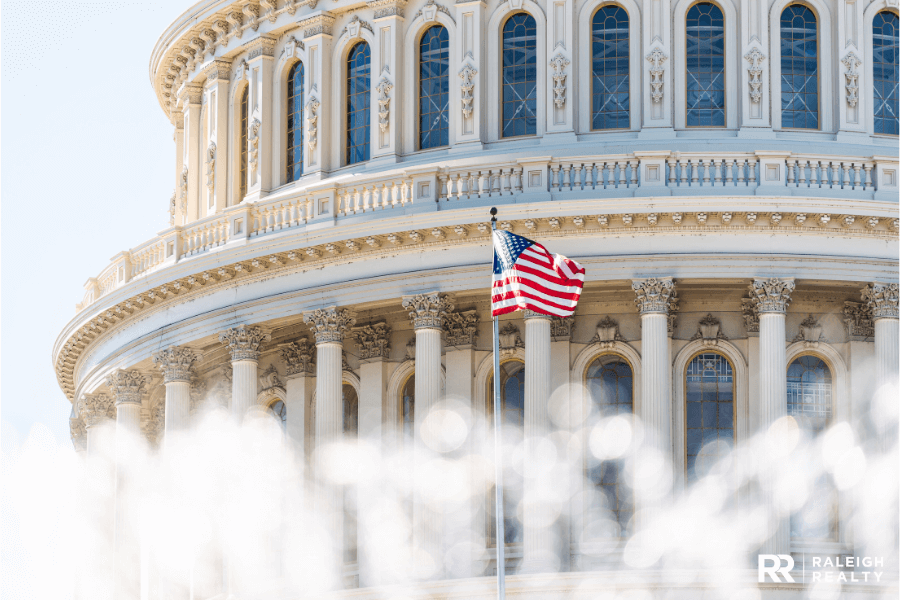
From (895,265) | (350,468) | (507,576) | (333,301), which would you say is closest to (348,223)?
(333,301)

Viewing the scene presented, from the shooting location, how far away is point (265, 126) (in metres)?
56.0

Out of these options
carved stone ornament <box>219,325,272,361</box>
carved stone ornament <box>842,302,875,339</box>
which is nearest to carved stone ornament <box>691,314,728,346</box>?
carved stone ornament <box>842,302,875,339</box>

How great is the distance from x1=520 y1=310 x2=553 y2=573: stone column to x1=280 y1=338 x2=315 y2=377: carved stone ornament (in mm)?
7405

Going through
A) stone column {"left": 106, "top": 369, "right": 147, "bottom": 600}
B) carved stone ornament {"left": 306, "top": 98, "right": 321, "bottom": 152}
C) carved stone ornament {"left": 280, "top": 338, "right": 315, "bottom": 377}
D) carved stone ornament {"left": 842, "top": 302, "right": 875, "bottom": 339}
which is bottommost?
stone column {"left": 106, "top": 369, "right": 147, "bottom": 600}

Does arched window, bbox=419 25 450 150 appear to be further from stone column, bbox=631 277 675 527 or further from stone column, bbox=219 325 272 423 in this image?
stone column, bbox=631 277 675 527

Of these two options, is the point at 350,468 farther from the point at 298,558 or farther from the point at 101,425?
the point at 101,425

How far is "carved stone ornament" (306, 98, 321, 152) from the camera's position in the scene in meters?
54.4

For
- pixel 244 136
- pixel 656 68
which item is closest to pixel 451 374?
pixel 656 68

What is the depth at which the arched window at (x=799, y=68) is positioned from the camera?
51.2 metres

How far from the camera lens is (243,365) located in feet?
170

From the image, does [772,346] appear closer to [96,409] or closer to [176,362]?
[176,362]

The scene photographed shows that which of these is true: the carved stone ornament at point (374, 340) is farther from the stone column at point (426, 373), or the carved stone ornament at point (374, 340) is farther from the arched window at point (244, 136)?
the arched window at point (244, 136)

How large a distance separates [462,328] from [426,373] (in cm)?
197

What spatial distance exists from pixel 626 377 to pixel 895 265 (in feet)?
22.1
